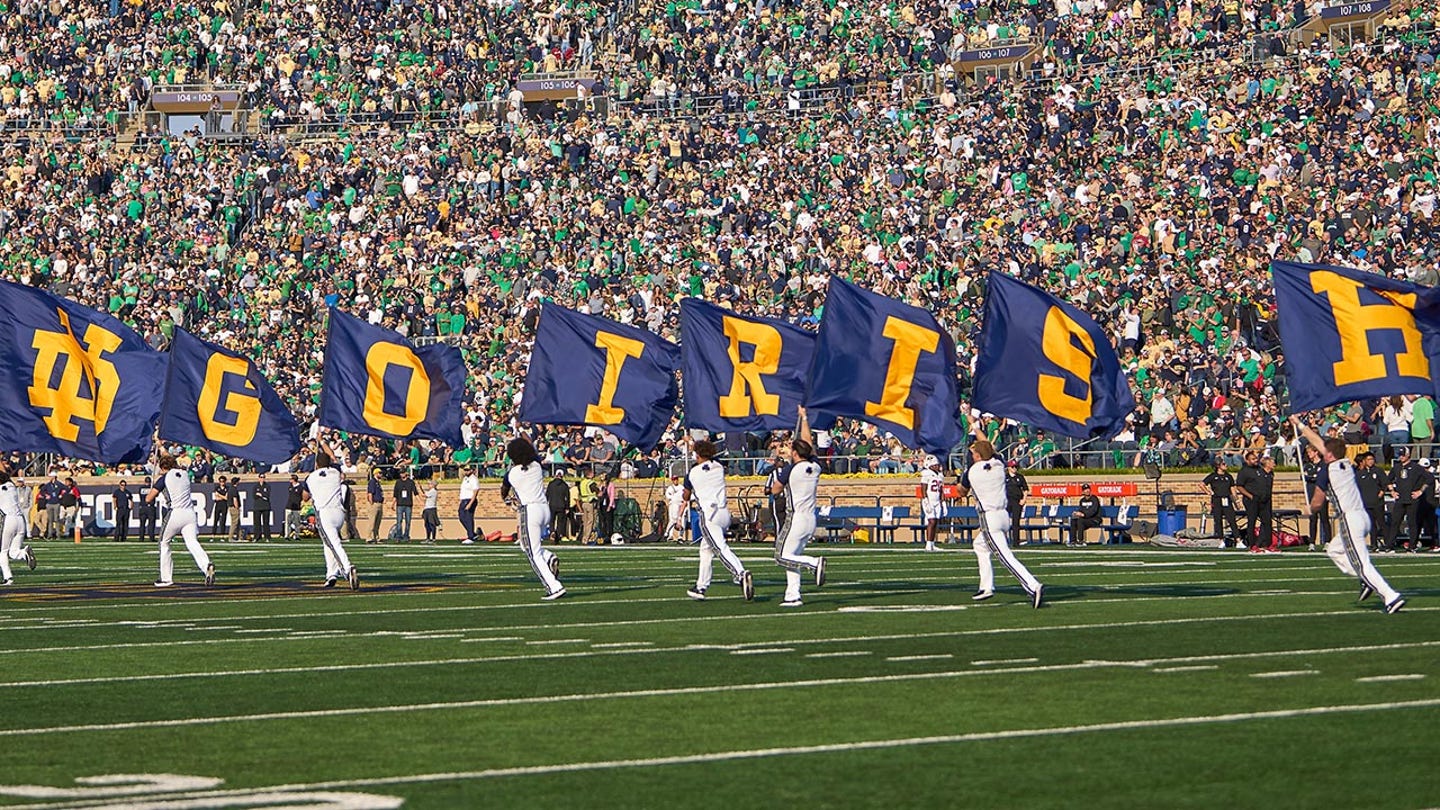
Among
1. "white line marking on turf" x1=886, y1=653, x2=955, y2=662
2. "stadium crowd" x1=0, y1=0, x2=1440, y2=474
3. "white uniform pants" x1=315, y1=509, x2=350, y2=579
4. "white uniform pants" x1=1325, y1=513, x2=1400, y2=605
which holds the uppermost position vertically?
"stadium crowd" x1=0, y1=0, x2=1440, y2=474

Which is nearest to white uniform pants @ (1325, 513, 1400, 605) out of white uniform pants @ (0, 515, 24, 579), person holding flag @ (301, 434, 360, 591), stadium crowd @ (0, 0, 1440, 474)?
person holding flag @ (301, 434, 360, 591)

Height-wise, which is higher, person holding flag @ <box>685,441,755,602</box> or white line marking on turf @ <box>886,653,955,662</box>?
person holding flag @ <box>685,441,755,602</box>

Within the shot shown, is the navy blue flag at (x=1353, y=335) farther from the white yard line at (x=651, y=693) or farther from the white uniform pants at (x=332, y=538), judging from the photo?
the white uniform pants at (x=332, y=538)

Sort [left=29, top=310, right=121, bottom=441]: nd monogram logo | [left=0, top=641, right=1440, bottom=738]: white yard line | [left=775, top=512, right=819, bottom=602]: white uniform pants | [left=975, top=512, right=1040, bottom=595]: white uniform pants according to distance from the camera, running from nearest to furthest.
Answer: [left=0, top=641, right=1440, bottom=738]: white yard line, [left=975, top=512, right=1040, bottom=595]: white uniform pants, [left=775, top=512, right=819, bottom=602]: white uniform pants, [left=29, top=310, right=121, bottom=441]: nd monogram logo

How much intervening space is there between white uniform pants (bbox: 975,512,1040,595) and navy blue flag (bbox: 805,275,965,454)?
225 cm

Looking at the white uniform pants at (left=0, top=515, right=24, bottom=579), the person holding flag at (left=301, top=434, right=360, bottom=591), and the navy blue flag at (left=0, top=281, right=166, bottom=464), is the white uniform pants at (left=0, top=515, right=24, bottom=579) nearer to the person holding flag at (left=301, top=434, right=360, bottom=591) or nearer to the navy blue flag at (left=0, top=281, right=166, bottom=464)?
the navy blue flag at (left=0, top=281, right=166, bottom=464)

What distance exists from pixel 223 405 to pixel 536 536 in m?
5.82

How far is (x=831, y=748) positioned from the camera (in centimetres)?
1040

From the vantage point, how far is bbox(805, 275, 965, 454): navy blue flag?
23500 mm

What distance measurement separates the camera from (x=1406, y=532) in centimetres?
3531

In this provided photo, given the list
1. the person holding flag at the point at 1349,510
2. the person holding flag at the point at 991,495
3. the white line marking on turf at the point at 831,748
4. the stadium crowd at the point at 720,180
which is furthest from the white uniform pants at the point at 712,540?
the stadium crowd at the point at 720,180

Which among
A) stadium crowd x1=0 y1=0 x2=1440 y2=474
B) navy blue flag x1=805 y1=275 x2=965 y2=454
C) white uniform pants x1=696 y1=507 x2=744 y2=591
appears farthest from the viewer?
stadium crowd x1=0 y1=0 x2=1440 y2=474

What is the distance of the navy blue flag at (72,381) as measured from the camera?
2422 centimetres

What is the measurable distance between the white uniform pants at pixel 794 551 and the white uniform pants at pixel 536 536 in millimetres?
2773
